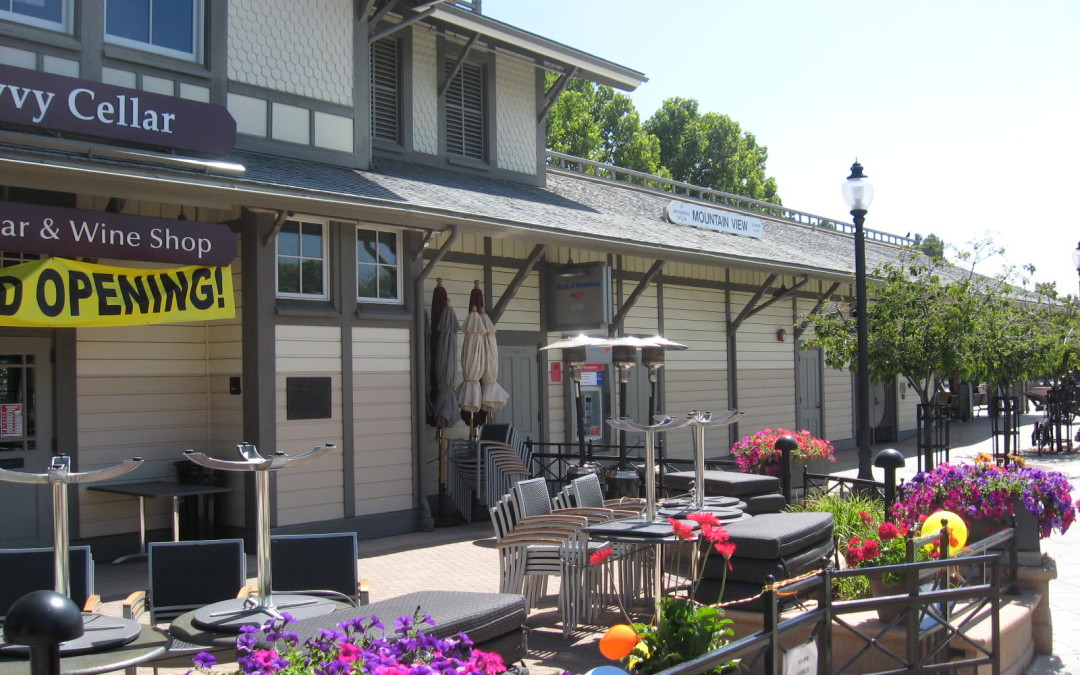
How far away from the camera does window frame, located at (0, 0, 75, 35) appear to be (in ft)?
31.7

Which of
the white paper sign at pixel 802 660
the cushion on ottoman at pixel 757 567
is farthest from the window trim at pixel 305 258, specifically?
the white paper sign at pixel 802 660

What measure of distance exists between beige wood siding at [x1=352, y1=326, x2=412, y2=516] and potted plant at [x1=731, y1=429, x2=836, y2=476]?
12.8ft

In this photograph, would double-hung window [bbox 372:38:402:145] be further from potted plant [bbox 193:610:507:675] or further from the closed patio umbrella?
potted plant [bbox 193:610:507:675]

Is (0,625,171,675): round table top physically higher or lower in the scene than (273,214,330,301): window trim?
lower

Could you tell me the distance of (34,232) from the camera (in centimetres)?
852

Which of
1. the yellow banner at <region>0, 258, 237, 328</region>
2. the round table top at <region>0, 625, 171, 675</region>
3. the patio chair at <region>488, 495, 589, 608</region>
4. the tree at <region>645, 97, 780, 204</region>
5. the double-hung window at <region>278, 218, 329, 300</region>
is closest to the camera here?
the round table top at <region>0, 625, 171, 675</region>

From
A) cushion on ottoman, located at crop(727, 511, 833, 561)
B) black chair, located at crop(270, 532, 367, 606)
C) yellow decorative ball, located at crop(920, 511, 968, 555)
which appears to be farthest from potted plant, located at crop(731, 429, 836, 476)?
black chair, located at crop(270, 532, 367, 606)

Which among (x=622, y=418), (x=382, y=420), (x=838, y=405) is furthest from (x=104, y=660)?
(x=838, y=405)

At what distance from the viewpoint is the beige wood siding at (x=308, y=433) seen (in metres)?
10.7

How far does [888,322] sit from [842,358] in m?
2.03

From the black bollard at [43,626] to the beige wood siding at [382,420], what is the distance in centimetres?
864

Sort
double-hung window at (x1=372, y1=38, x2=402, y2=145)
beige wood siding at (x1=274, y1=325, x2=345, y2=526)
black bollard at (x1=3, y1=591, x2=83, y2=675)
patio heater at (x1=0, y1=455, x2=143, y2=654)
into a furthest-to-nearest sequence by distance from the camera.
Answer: double-hung window at (x1=372, y1=38, x2=402, y2=145) → beige wood siding at (x1=274, y1=325, x2=345, y2=526) → patio heater at (x1=0, y1=455, x2=143, y2=654) → black bollard at (x1=3, y1=591, x2=83, y2=675)

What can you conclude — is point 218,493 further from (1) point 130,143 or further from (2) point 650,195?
(2) point 650,195

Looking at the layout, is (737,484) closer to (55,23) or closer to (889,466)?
(889,466)
